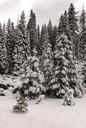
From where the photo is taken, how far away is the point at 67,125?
57.3 feet

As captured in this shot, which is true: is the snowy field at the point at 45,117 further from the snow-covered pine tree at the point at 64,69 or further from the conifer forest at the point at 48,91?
the snow-covered pine tree at the point at 64,69

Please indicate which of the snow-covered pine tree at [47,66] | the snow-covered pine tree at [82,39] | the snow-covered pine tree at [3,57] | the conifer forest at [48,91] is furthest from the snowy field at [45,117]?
the snow-covered pine tree at [82,39]

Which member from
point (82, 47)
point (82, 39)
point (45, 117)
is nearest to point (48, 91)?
point (45, 117)

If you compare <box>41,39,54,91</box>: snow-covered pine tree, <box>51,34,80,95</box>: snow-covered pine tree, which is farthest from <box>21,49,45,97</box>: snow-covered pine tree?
<box>41,39,54,91</box>: snow-covered pine tree

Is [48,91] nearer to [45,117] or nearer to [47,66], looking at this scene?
[47,66]

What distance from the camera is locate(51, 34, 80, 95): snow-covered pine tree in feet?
92.5

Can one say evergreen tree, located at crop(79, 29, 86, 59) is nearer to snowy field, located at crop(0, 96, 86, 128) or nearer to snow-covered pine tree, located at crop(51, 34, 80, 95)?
snow-covered pine tree, located at crop(51, 34, 80, 95)

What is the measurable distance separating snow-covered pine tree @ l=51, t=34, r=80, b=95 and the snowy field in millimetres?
5073

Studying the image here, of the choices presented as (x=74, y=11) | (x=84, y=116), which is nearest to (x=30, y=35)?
(x=74, y=11)

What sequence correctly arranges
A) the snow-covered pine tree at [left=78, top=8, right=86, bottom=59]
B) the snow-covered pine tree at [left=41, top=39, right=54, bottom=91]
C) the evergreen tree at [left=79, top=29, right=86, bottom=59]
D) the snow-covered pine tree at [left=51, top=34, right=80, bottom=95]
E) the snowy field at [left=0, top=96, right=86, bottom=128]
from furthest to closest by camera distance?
1. the snow-covered pine tree at [left=78, top=8, right=86, bottom=59]
2. the evergreen tree at [left=79, top=29, right=86, bottom=59]
3. the snow-covered pine tree at [left=41, top=39, right=54, bottom=91]
4. the snow-covered pine tree at [left=51, top=34, right=80, bottom=95]
5. the snowy field at [left=0, top=96, right=86, bottom=128]

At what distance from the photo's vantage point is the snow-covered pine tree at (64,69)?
28.2m

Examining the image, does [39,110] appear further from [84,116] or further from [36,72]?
[36,72]

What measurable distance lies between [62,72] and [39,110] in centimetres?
816

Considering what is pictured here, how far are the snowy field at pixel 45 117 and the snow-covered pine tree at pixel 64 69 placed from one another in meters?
5.07
